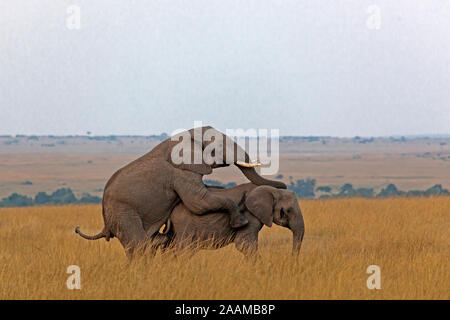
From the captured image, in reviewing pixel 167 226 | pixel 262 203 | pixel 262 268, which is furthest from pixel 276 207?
pixel 167 226

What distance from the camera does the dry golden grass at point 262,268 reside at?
8.59m

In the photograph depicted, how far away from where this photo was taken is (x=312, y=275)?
376 inches

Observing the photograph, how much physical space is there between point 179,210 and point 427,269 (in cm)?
356

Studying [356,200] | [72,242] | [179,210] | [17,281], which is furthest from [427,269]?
[356,200]

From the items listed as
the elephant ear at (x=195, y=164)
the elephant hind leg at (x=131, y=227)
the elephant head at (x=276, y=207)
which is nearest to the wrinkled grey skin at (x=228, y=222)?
the elephant head at (x=276, y=207)

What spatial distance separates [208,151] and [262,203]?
1.08 m

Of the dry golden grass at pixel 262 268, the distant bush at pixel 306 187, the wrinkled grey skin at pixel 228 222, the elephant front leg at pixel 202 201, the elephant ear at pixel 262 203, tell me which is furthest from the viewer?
the distant bush at pixel 306 187

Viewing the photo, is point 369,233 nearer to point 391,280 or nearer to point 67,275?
point 391,280

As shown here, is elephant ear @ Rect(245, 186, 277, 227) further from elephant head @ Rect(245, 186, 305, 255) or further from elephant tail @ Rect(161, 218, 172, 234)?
elephant tail @ Rect(161, 218, 172, 234)

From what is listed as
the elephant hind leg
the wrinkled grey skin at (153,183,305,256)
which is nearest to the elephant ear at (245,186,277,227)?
the wrinkled grey skin at (153,183,305,256)

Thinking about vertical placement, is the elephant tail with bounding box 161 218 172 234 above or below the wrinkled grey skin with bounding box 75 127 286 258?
below

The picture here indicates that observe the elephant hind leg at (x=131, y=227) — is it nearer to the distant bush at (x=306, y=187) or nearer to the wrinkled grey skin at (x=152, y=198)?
the wrinkled grey skin at (x=152, y=198)

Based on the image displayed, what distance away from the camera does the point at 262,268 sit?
9.72 metres

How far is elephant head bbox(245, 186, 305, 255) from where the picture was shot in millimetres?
10258
